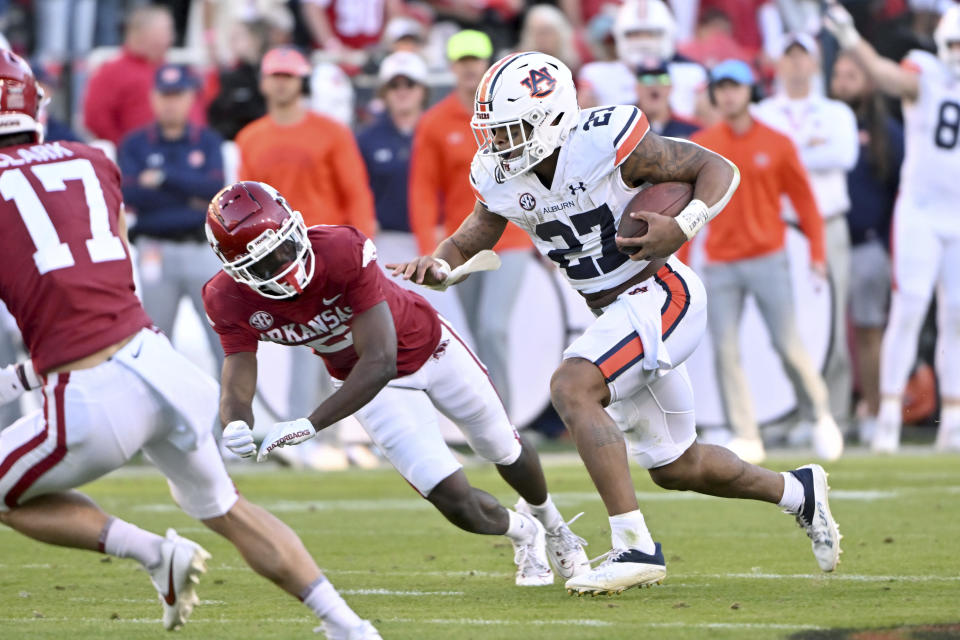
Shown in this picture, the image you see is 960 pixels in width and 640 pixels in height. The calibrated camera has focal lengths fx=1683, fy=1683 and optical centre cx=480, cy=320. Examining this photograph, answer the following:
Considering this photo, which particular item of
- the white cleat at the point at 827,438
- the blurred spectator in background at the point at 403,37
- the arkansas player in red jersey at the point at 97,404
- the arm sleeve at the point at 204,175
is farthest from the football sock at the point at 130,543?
the blurred spectator in background at the point at 403,37

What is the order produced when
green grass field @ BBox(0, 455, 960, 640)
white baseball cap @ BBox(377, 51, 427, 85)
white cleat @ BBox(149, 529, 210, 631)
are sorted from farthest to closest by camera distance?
white baseball cap @ BBox(377, 51, 427, 85) < green grass field @ BBox(0, 455, 960, 640) < white cleat @ BBox(149, 529, 210, 631)

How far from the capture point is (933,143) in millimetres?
10055

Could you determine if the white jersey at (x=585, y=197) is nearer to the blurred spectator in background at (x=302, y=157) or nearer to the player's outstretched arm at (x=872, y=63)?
the blurred spectator in background at (x=302, y=157)

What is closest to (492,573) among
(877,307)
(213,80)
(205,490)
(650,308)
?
(650,308)

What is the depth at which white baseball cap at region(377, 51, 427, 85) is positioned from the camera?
1021 centimetres

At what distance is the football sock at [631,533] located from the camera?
5168mm

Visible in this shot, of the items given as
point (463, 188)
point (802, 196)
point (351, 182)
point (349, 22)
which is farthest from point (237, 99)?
point (802, 196)

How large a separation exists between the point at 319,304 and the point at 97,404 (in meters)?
1.21

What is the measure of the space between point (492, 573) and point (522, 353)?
4582 mm

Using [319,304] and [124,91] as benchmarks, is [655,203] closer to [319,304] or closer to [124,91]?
[319,304]

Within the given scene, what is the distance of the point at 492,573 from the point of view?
602 centimetres

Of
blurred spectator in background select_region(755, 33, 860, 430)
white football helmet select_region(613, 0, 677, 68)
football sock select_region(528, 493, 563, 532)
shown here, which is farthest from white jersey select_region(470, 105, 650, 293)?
white football helmet select_region(613, 0, 677, 68)

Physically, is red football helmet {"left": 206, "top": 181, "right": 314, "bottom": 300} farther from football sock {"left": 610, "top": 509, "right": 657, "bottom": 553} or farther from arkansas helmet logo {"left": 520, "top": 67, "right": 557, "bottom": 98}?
football sock {"left": 610, "top": 509, "right": 657, "bottom": 553}

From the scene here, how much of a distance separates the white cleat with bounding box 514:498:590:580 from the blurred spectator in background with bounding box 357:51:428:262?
4638mm
